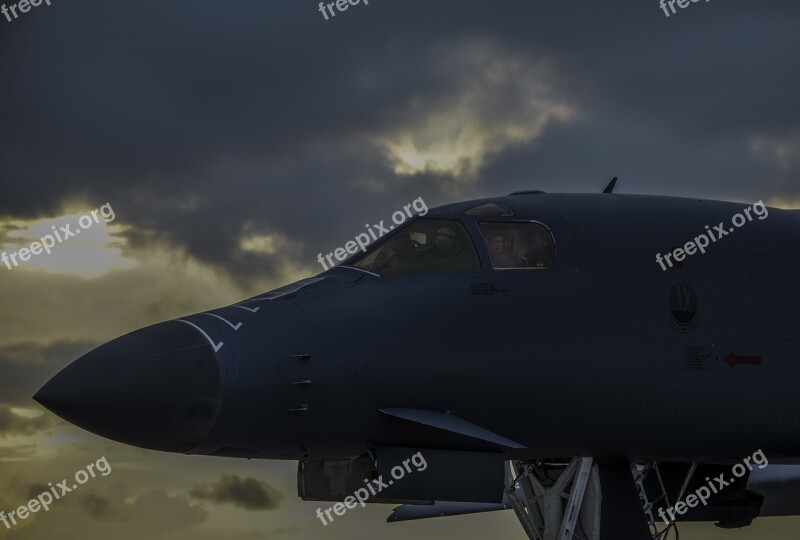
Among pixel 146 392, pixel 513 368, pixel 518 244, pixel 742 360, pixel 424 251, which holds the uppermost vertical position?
pixel 424 251

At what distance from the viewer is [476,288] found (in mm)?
10367

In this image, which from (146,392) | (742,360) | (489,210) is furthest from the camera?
(742,360)

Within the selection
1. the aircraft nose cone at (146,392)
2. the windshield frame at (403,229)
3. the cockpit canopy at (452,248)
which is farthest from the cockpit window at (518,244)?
the aircraft nose cone at (146,392)

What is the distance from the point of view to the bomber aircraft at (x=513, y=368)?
30.6ft

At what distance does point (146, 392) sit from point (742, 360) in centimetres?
588

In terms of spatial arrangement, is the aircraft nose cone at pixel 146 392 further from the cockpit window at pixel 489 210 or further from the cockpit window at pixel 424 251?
the cockpit window at pixel 489 210

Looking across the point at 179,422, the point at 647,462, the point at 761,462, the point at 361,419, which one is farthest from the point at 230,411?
the point at 761,462

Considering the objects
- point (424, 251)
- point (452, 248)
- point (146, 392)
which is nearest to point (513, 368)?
point (452, 248)

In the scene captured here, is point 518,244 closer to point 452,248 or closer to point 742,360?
point 452,248

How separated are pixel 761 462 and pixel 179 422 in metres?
6.32

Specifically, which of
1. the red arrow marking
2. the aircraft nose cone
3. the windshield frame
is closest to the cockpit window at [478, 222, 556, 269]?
the windshield frame

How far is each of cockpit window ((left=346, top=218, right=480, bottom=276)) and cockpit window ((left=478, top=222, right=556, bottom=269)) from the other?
8.4 inches

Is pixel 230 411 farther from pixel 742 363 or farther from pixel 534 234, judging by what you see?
pixel 742 363

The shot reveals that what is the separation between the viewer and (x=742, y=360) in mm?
11438
